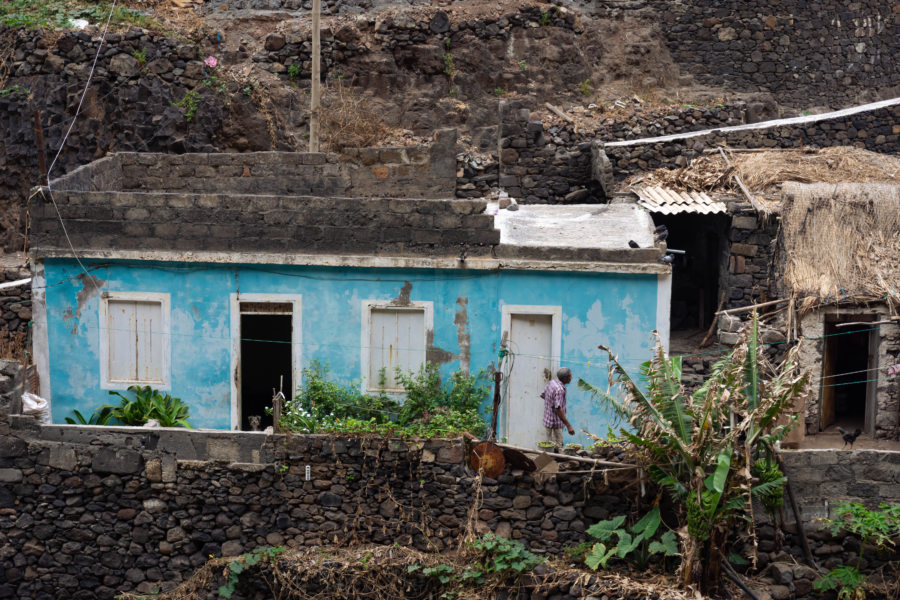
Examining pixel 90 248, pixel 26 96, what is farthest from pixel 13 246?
pixel 90 248

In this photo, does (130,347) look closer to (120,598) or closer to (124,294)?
(124,294)

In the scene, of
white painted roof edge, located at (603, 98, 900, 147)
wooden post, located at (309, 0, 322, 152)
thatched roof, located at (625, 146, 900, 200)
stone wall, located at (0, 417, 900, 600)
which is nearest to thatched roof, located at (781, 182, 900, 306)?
thatched roof, located at (625, 146, 900, 200)

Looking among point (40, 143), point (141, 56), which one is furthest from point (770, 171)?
point (40, 143)

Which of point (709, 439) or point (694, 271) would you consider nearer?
point (709, 439)

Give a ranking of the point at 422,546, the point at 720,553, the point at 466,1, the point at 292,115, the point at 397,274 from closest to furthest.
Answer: the point at 720,553
the point at 422,546
the point at 397,274
the point at 292,115
the point at 466,1

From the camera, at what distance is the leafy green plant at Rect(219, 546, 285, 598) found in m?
12.4

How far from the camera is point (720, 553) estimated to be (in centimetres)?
1159

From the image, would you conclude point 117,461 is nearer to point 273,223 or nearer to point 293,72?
point 273,223

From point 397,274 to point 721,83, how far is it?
42.9ft

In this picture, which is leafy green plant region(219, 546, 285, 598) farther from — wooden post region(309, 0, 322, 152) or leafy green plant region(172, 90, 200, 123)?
leafy green plant region(172, 90, 200, 123)

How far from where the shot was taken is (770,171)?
18.5 metres

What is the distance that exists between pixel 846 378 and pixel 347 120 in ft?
36.5

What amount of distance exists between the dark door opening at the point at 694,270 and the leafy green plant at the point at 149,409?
8.46 m

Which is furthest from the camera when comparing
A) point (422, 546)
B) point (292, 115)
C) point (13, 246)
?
point (292, 115)
